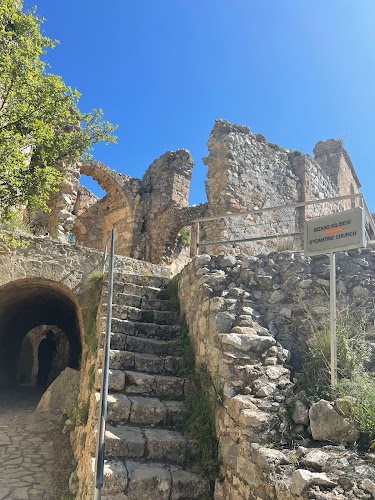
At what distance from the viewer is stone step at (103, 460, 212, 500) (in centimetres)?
363

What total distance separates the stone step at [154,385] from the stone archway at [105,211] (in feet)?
36.5

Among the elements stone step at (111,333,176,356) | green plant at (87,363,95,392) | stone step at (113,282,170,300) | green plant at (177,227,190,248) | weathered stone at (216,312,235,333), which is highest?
green plant at (177,227,190,248)

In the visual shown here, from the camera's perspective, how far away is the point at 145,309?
6488mm

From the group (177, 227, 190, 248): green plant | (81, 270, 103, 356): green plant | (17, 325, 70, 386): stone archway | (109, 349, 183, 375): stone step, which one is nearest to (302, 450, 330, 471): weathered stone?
(109, 349, 183, 375): stone step

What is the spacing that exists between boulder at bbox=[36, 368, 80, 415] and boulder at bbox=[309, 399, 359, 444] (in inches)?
180

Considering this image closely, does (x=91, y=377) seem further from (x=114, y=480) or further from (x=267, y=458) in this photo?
(x=267, y=458)

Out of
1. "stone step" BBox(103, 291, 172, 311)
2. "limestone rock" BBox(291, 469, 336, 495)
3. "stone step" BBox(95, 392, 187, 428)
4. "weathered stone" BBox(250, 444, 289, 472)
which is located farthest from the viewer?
"stone step" BBox(103, 291, 172, 311)

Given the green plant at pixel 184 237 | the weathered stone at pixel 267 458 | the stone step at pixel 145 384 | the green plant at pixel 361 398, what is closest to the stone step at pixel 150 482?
the weathered stone at pixel 267 458

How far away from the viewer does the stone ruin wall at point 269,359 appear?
294 centimetres

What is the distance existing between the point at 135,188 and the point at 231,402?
538 inches

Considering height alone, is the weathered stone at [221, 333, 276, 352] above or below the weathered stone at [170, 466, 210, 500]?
above

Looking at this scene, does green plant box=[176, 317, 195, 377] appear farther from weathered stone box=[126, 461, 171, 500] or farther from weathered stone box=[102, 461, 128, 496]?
weathered stone box=[102, 461, 128, 496]

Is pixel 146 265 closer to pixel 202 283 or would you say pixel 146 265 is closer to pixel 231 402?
pixel 202 283

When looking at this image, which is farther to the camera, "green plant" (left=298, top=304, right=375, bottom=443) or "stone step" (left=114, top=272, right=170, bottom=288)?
"stone step" (left=114, top=272, right=170, bottom=288)
